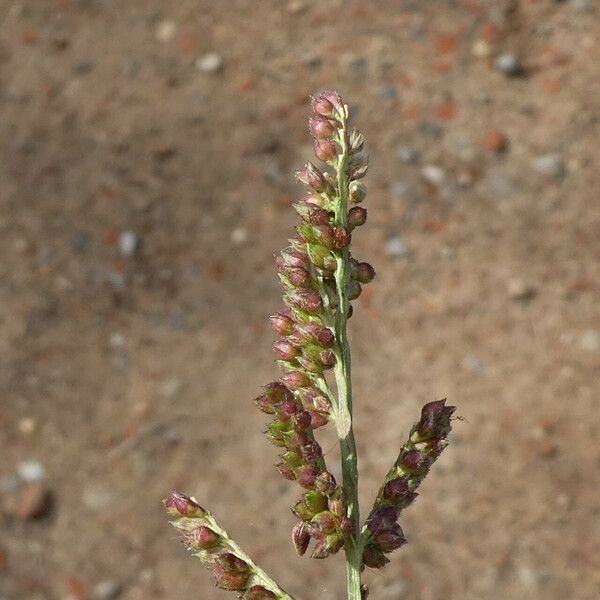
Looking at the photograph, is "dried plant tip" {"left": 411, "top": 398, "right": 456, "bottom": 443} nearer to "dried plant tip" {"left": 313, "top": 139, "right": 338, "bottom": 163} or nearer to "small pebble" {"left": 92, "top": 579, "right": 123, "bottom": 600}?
"dried plant tip" {"left": 313, "top": 139, "right": 338, "bottom": 163}

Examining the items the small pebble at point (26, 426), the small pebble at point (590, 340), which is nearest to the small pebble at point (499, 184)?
the small pebble at point (590, 340)

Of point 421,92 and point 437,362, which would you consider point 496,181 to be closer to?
point 421,92

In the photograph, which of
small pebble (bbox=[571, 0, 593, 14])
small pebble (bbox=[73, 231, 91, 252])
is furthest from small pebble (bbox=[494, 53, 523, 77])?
small pebble (bbox=[73, 231, 91, 252])

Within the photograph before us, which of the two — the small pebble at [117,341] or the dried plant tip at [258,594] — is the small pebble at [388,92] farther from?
the dried plant tip at [258,594]

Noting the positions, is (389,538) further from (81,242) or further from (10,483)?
(81,242)

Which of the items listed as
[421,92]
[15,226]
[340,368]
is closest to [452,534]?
[421,92]

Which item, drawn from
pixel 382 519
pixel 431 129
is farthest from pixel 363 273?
pixel 431 129
